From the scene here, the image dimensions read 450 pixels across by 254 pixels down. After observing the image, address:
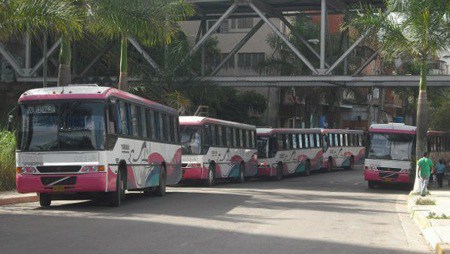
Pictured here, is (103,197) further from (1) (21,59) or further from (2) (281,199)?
(1) (21,59)

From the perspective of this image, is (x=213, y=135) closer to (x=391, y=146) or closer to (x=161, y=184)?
(x=391, y=146)

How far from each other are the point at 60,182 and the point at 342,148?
3797 centimetres

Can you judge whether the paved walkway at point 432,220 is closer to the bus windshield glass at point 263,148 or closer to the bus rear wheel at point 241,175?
the bus rear wheel at point 241,175

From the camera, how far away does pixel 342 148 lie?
5347 centimetres

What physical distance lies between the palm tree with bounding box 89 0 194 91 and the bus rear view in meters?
10.9

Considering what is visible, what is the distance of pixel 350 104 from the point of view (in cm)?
8081

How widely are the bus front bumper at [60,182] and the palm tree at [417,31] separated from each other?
1505 centimetres

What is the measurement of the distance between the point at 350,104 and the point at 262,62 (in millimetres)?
27390

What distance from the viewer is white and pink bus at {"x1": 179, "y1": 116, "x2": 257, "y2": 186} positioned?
30844mm

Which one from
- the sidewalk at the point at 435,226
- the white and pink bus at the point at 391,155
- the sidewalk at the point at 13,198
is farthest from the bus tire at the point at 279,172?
the sidewalk at the point at 13,198

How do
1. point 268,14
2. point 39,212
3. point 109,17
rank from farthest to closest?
1. point 268,14
2. point 109,17
3. point 39,212

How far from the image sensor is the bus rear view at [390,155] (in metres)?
32.8

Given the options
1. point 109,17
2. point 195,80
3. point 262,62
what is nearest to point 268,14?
point 195,80

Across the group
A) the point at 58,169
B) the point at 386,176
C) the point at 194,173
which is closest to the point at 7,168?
the point at 58,169
